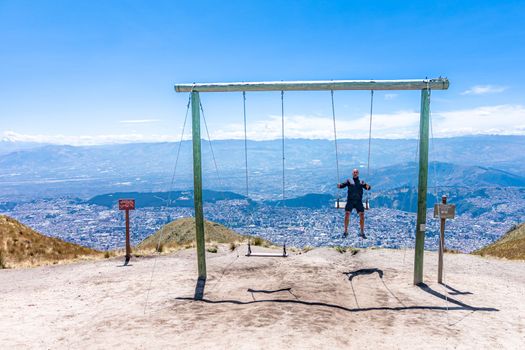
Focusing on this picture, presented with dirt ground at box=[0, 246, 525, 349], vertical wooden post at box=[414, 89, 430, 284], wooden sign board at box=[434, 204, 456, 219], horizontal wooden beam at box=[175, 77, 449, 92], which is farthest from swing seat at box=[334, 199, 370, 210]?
horizontal wooden beam at box=[175, 77, 449, 92]

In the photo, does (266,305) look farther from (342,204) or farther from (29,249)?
(29,249)

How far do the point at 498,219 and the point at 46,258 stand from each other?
181 m

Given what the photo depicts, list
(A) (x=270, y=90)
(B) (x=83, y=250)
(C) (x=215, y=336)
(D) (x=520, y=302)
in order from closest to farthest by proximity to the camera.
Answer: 1. (C) (x=215, y=336)
2. (D) (x=520, y=302)
3. (A) (x=270, y=90)
4. (B) (x=83, y=250)

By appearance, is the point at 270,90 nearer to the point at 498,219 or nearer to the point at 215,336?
the point at 215,336

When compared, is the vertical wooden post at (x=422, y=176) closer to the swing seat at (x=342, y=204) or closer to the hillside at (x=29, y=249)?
the swing seat at (x=342, y=204)

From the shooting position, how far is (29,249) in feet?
64.7

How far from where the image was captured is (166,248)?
18.3m

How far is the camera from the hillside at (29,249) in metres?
17.6

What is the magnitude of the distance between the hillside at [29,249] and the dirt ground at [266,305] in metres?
2.26

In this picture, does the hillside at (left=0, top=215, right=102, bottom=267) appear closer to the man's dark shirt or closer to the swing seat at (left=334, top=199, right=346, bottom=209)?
the swing seat at (left=334, top=199, right=346, bottom=209)

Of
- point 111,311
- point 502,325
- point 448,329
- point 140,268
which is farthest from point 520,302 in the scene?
point 140,268

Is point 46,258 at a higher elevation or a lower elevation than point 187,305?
lower

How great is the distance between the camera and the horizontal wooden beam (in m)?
11.5

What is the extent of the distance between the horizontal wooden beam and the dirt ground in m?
5.86
